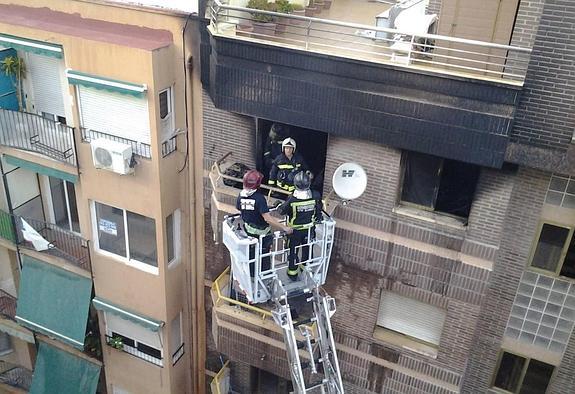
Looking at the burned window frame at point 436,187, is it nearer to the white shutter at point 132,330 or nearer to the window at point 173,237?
the window at point 173,237

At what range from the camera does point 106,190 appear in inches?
491

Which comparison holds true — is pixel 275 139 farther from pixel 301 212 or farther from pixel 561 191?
pixel 561 191

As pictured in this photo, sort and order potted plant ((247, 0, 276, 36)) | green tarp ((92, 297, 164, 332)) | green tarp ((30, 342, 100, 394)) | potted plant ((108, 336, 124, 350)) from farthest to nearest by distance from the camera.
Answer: green tarp ((30, 342, 100, 394)), potted plant ((108, 336, 124, 350)), green tarp ((92, 297, 164, 332)), potted plant ((247, 0, 276, 36))

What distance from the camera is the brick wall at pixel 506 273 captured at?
9250mm

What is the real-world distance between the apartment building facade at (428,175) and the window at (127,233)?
61.3 inches

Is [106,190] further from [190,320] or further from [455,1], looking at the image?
[455,1]

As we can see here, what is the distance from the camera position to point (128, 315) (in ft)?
44.3

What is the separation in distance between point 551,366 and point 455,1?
6.69 meters

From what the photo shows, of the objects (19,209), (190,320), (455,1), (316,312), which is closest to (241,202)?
(316,312)

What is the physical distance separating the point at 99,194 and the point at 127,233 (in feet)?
3.55

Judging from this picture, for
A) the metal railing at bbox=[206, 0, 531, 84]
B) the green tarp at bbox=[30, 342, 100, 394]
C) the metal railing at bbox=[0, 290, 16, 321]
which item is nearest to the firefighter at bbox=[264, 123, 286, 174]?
the metal railing at bbox=[206, 0, 531, 84]

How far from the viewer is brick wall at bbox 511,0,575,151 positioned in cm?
800

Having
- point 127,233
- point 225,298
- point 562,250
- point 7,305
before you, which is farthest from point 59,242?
point 562,250

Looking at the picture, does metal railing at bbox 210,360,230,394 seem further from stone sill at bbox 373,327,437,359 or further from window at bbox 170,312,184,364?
stone sill at bbox 373,327,437,359
